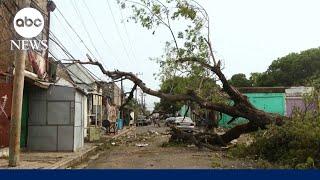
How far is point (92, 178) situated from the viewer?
4148 millimetres

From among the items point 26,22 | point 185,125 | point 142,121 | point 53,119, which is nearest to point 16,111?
point 26,22

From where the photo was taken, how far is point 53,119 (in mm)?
21375

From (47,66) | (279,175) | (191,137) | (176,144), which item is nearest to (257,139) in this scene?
(191,137)

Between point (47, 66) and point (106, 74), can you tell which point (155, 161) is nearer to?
point (106, 74)

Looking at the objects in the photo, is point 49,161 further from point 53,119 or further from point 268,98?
point 268,98

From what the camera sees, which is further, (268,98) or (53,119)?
(268,98)

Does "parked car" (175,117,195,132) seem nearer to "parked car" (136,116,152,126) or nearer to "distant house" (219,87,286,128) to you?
"distant house" (219,87,286,128)

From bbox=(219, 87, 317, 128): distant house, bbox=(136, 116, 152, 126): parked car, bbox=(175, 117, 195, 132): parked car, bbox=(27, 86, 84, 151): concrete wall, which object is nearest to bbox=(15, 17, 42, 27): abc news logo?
bbox=(27, 86, 84, 151): concrete wall

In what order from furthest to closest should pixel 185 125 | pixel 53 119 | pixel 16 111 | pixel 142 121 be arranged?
1. pixel 142 121
2. pixel 185 125
3. pixel 53 119
4. pixel 16 111

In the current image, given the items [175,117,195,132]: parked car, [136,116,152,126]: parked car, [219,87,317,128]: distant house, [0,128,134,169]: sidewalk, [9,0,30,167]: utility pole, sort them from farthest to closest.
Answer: [136,116,152,126]: parked car < [219,87,317,128]: distant house < [175,117,195,132]: parked car < [0,128,134,169]: sidewalk < [9,0,30,167]: utility pole

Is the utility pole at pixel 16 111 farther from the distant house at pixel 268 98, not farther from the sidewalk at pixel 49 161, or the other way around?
the distant house at pixel 268 98

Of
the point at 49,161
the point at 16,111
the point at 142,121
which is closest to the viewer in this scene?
the point at 16,111

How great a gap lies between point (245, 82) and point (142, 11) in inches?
1927

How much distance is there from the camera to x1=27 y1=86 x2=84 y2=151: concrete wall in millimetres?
21109
